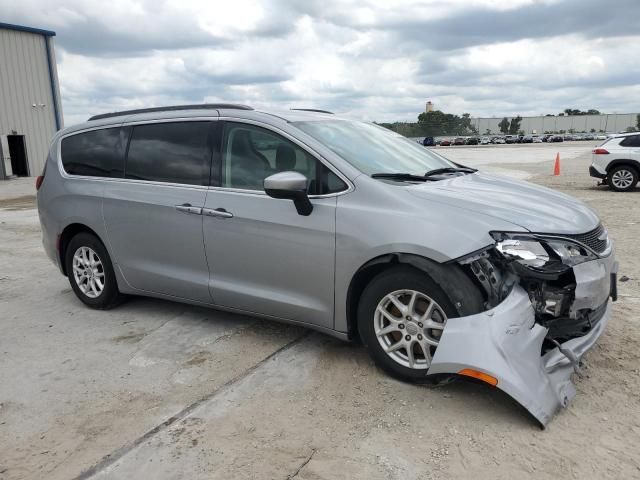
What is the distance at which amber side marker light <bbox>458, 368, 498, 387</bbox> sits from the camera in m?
2.97

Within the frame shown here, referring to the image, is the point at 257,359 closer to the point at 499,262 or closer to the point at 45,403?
the point at 45,403

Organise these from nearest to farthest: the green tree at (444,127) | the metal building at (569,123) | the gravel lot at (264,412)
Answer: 1. the gravel lot at (264,412)
2. the green tree at (444,127)
3. the metal building at (569,123)

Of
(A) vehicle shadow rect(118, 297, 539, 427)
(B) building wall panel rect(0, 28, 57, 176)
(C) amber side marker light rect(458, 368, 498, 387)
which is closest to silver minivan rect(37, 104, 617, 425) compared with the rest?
(C) amber side marker light rect(458, 368, 498, 387)

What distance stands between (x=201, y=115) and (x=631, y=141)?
41.7 ft

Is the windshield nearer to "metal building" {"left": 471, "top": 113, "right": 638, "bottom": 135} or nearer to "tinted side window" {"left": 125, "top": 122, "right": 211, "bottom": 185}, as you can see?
"tinted side window" {"left": 125, "top": 122, "right": 211, "bottom": 185}

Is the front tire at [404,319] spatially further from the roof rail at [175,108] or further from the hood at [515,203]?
the roof rail at [175,108]

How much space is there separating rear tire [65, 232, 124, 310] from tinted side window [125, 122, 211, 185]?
796 mm

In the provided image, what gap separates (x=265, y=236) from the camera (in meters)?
3.90

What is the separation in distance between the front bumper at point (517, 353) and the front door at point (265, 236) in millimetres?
917

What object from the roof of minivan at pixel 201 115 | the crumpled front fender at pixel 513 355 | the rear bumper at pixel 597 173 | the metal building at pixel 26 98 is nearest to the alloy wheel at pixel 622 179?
the rear bumper at pixel 597 173

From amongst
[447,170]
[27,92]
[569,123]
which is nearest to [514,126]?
[569,123]

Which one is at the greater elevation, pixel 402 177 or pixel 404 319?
pixel 402 177

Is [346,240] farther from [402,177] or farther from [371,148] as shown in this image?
[371,148]

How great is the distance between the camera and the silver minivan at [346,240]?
3.14m
